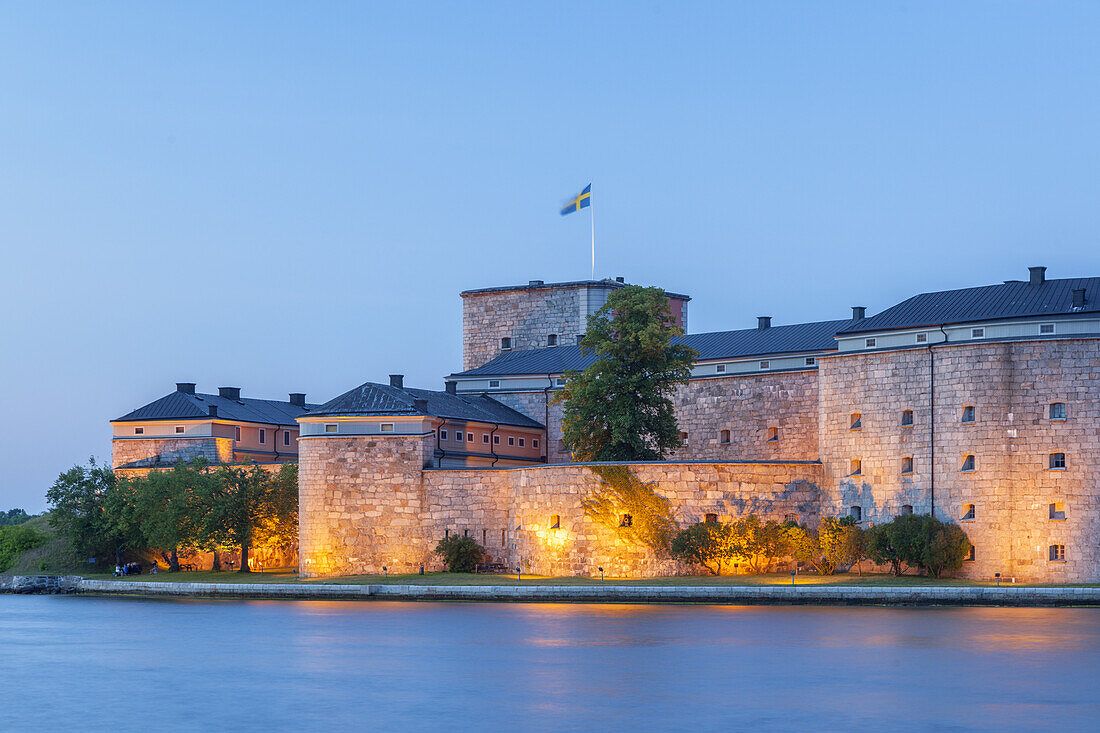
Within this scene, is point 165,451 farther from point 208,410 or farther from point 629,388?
point 629,388

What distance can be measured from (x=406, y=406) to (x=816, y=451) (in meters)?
14.5

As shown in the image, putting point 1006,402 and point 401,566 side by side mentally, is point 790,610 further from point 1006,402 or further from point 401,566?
point 401,566

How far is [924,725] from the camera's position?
2528cm

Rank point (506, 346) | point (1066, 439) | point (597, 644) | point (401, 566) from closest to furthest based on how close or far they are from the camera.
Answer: point (597, 644), point (1066, 439), point (401, 566), point (506, 346)

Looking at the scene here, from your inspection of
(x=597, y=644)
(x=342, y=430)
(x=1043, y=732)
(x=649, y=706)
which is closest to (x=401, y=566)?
(x=342, y=430)

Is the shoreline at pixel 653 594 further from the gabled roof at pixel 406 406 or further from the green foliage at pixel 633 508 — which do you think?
the gabled roof at pixel 406 406

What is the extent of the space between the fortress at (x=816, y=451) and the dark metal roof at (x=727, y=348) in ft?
0.51

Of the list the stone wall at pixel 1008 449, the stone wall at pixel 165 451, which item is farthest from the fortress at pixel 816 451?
the stone wall at pixel 165 451

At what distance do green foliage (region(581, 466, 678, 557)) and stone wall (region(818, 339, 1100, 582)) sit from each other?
661cm

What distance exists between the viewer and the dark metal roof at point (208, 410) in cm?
7012

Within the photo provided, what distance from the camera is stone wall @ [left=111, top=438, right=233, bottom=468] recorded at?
69.0 m

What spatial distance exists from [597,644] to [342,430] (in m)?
22.3

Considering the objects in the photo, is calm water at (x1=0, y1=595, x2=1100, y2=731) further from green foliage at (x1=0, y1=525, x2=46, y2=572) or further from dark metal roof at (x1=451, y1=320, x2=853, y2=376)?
green foliage at (x1=0, y1=525, x2=46, y2=572)

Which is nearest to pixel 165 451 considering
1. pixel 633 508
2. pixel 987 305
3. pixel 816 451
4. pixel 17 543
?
pixel 17 543
